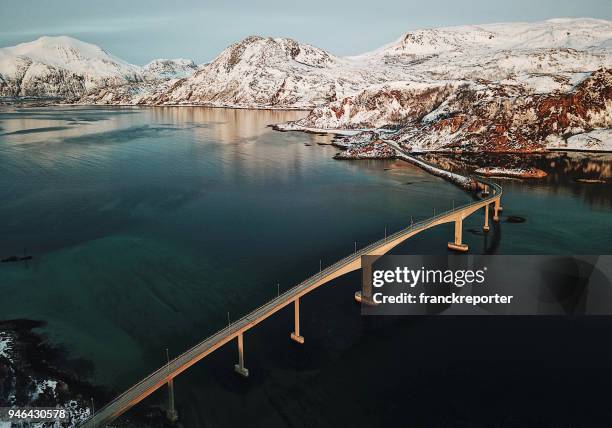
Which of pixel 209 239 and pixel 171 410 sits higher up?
pixel 209 239

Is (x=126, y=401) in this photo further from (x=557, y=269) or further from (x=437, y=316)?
(x=557, y=269)

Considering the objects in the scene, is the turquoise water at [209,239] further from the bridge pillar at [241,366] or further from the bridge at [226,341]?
the bridge at [226,341]

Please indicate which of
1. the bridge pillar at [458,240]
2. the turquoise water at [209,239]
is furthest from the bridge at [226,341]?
the bridge pillar at [458,240]

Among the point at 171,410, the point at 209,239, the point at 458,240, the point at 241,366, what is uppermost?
the point at 458,240

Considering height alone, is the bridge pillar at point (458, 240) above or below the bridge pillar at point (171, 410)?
above

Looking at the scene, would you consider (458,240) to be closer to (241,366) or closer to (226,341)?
(241,366)

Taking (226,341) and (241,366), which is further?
(241,366)

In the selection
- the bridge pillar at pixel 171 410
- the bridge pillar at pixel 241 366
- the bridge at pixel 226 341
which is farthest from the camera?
the bridge pillar at pixel 241 366

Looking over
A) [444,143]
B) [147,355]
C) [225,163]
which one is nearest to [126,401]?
[147,355]

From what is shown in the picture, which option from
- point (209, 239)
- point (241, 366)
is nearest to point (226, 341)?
point (241, 366)

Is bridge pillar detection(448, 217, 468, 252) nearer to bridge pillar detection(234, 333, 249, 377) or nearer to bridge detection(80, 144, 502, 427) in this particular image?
bridge detection(80, 144, 502, 427)
